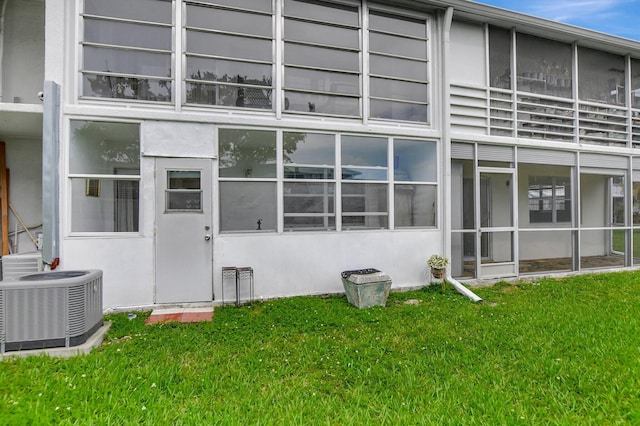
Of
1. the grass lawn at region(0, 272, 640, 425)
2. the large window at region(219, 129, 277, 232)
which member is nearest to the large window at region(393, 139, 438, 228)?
the grass lawn at region(0, 272, 640, 425)

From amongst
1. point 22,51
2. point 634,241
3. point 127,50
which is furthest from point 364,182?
point 634,241

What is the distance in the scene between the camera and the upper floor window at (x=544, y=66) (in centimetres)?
641

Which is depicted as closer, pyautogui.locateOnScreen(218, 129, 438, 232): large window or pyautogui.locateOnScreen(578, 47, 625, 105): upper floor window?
pyautogui.locateOnScreen(218, 129, 438, 232): large window

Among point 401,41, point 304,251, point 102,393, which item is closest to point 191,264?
point 304,251

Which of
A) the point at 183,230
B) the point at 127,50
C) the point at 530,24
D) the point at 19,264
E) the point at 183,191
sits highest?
the point at 530,24

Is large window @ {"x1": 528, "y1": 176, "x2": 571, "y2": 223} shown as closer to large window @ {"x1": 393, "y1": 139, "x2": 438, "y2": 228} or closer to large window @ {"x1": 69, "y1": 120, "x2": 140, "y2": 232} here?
large window @ {"x1": 393, "y1": 139, "x2": 438, "y2": 228}

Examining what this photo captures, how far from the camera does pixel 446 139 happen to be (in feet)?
18.6

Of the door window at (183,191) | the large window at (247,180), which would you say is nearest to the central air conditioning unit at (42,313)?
the door window at (183,191)

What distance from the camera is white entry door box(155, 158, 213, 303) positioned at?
14.7 feet

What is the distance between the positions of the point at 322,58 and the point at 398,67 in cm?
147

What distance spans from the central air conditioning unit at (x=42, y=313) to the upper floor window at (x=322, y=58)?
388 cm

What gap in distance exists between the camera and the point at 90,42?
14.5 ft

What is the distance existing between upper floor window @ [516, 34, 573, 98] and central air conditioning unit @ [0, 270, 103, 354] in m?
8.21

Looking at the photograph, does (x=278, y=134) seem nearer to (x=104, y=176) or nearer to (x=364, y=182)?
(x=364, y=182)
